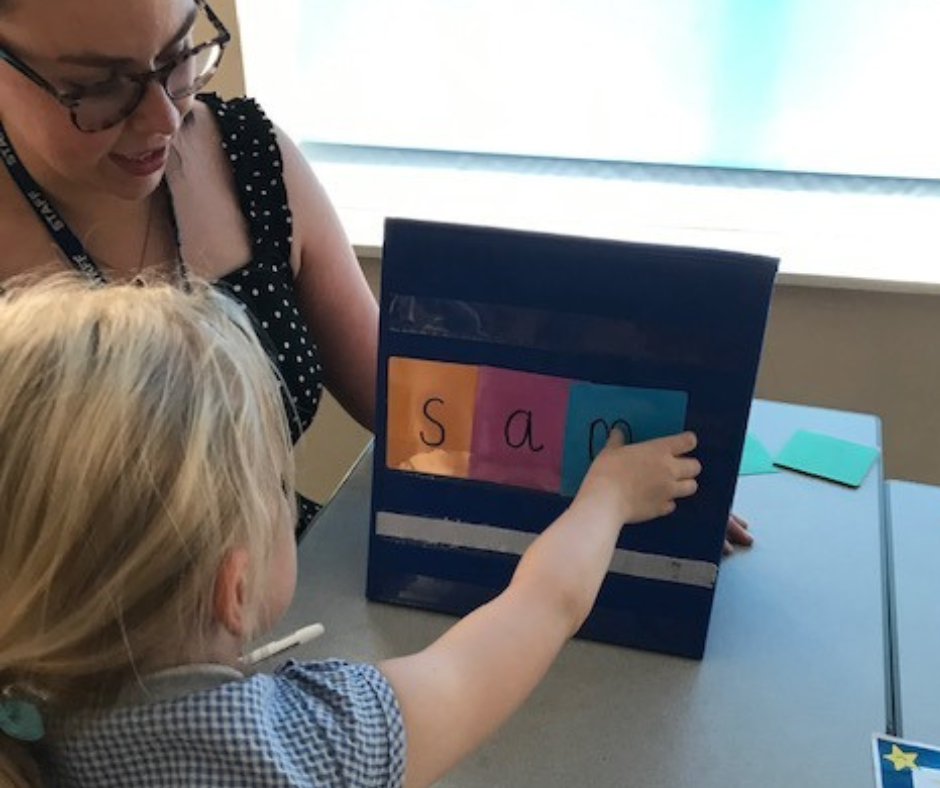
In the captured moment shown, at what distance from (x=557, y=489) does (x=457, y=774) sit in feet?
0.78

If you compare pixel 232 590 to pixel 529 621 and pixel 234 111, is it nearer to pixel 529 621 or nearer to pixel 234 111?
pixel 529 621

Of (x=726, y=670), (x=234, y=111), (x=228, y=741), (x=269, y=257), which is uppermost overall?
(x=234, y=111)

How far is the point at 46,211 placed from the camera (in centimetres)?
110

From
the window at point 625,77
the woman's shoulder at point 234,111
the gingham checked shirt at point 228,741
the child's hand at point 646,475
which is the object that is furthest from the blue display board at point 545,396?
the window at point 625,77

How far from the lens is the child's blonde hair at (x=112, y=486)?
1.88 ft

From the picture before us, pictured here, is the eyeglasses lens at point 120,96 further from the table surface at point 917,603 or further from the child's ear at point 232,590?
the table surface at point 917,603

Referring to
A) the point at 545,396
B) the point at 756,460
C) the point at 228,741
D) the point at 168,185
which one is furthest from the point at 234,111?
the point at 228,741

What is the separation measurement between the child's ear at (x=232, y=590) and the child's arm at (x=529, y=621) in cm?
12

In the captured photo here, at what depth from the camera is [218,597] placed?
64 centimetres

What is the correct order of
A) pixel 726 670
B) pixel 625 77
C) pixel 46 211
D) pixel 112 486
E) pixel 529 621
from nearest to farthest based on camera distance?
1. pixel 112 486
2. pixel 529 621
3. pixel 726 670
4. pixel 46 211
5. pixel 625 77

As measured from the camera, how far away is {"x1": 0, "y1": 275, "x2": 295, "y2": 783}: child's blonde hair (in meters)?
0.57

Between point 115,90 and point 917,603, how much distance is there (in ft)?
2.83

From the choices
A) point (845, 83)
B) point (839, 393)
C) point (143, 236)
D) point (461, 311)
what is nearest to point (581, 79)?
point (845, 83)

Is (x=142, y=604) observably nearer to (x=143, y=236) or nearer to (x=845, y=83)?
(x=143, y=236)
